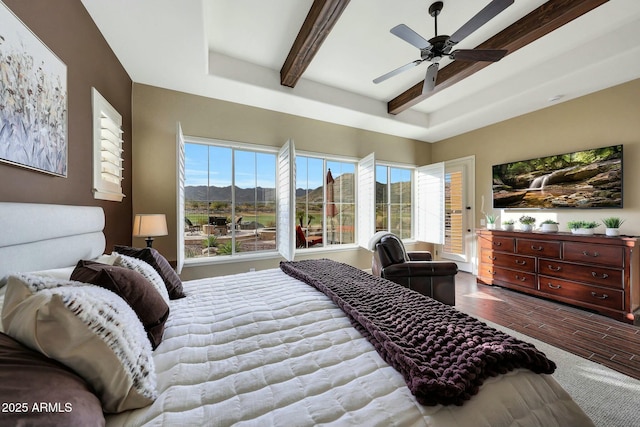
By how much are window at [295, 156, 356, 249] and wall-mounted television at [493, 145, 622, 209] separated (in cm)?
252

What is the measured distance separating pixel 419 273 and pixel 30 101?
3240mm

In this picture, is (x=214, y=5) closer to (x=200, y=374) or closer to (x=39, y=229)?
(x=39, y=229)

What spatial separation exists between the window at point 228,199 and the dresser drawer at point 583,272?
12.4 ft

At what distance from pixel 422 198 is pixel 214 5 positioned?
4541 mm

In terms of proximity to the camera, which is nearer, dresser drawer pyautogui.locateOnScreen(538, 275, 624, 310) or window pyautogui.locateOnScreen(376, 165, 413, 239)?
dresser drawer pyautogui.locateOnScreen(538, 275, 624, 310)

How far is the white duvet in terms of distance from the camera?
0.72m

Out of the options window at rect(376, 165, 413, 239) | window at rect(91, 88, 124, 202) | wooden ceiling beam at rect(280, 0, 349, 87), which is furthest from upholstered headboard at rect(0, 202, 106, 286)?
window at rect(376, 165, 413, 239)

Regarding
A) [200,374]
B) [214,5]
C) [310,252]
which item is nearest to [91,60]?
[214,5]

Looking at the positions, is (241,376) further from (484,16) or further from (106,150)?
(484,16)

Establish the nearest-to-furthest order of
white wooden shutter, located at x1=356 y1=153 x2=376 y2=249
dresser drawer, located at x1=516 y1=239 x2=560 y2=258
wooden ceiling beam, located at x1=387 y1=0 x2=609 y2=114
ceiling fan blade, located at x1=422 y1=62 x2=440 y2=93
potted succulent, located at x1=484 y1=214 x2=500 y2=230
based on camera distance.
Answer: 1. wooden ceiling beam, located at x1=387 y1=0 x2=609 y2=114
2. ceiling fan blade, located at x1=422 y1=62 x2=440 y2=93
3. dresser drawer, located at x1=516 y1=239 x2=560 y2=258
4. potted succulent, located at x1=484 y1=214 x2=500 y2=230
5. white wooden shutter, located at x1=356 y1=153 x2=376 y2=249

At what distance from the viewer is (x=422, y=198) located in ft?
16.9

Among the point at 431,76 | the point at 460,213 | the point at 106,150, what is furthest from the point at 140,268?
the point at 460,213

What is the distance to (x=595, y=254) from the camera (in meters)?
2.84

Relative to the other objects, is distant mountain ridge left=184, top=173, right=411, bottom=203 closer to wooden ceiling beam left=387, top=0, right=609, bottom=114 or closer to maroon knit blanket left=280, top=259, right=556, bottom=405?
wooden ceiling beam left=387, top=0, right=609, bottom=114
